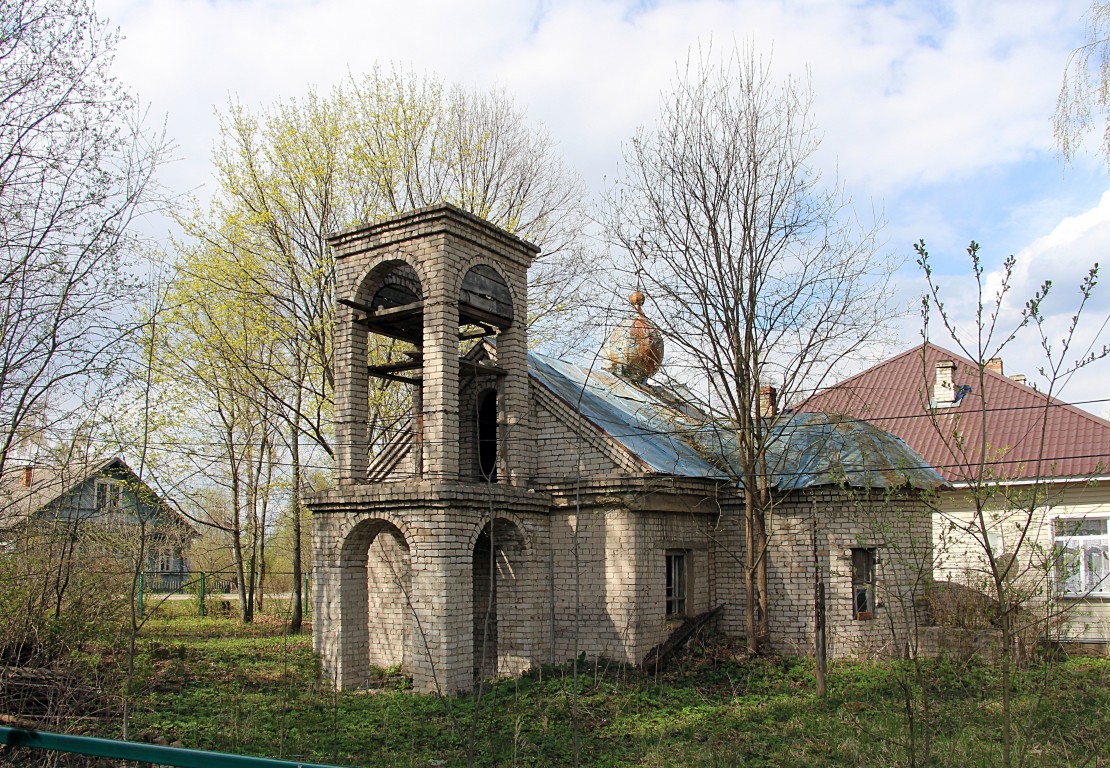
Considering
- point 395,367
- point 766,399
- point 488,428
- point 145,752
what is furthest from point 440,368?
point 766,399

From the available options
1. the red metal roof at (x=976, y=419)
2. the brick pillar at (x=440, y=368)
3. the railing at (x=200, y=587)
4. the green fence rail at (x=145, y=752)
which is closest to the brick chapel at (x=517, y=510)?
the brick pillar at (x=440, y=368)

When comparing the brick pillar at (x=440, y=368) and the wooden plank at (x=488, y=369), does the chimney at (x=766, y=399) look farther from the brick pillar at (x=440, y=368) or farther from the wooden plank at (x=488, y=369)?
the brick pillar at (x=440, y=368)

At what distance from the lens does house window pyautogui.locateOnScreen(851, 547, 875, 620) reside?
12.9 metres

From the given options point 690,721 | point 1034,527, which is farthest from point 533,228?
point 690,721

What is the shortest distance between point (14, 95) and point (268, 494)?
568 inches

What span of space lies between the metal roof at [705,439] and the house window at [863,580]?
1.29 metres

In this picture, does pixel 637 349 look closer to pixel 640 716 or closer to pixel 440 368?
pixel 440 368

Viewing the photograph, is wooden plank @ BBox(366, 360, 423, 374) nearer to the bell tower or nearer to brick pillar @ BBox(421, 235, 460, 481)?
the bell tower

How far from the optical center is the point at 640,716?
9523mm

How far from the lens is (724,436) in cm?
1541

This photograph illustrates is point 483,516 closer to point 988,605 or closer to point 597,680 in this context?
point 597,680

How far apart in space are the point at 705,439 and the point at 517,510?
15.3ft

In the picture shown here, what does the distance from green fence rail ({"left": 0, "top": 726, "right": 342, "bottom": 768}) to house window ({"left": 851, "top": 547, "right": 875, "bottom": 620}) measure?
11936mm

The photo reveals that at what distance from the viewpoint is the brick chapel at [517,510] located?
11039 mm
